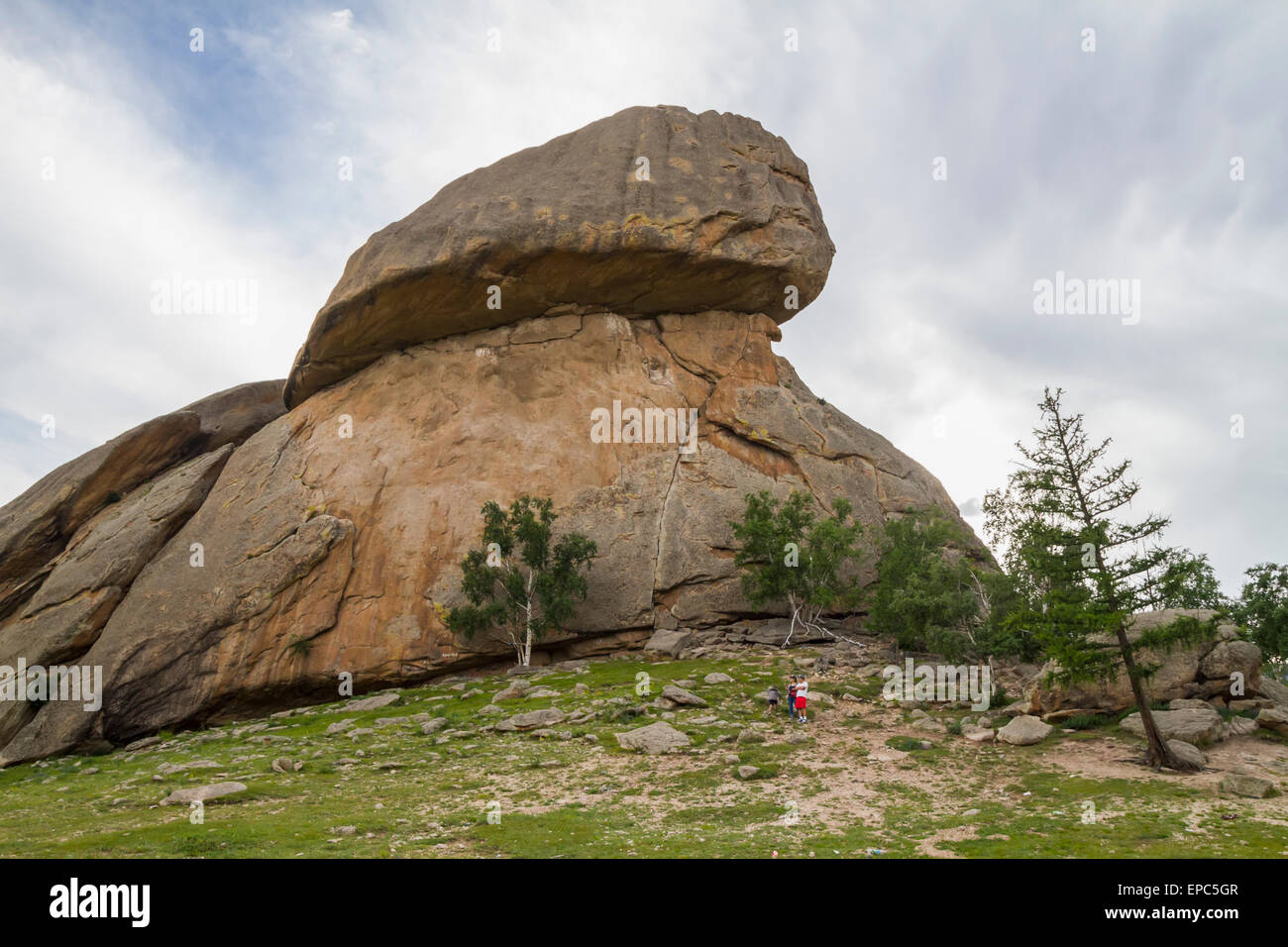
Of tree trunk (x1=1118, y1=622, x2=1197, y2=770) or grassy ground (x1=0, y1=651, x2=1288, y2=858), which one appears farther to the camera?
tree trunk (x1=1118, y1=622, x2=1197, y2=770)

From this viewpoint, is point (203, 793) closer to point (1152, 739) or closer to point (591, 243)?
point (1152, 739)

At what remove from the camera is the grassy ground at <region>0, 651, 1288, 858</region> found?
13719 mm

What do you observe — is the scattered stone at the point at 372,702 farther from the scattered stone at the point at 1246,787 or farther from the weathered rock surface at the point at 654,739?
the scattered stone at the point at 1246,787

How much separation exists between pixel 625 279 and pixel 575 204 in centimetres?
543

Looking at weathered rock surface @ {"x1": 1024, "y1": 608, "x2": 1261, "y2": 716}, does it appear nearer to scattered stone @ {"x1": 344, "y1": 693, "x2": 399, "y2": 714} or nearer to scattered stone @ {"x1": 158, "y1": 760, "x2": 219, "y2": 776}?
scattered stone @ {"x1": 158, "y1": 760, "x2": 219, "y2": 776}

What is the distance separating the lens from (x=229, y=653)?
3750 centimetres

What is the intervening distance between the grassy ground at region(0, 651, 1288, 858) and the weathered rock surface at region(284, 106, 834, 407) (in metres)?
27.5

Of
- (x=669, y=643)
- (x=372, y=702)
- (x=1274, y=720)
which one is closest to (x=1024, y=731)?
(x=1274, y=720)

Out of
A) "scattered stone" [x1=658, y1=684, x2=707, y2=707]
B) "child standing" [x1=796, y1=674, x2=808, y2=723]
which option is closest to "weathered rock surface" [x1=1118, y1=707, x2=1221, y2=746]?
"child standing" [x1=796, y1=674, x2=808, y2=723]

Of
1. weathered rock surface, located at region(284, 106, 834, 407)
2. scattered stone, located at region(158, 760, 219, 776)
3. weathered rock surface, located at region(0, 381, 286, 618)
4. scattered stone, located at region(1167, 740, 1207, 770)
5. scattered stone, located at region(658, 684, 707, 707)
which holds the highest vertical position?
weathered rock surface, located at region(284, 106, 834, 407)

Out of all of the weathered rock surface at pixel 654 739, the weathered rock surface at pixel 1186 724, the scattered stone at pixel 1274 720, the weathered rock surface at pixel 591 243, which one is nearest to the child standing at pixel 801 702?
the weathered rock surface at pixel 654 739

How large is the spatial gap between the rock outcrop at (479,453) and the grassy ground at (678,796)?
35.0 feet

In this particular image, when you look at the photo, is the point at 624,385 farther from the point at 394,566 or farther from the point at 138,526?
the point at 138,526
